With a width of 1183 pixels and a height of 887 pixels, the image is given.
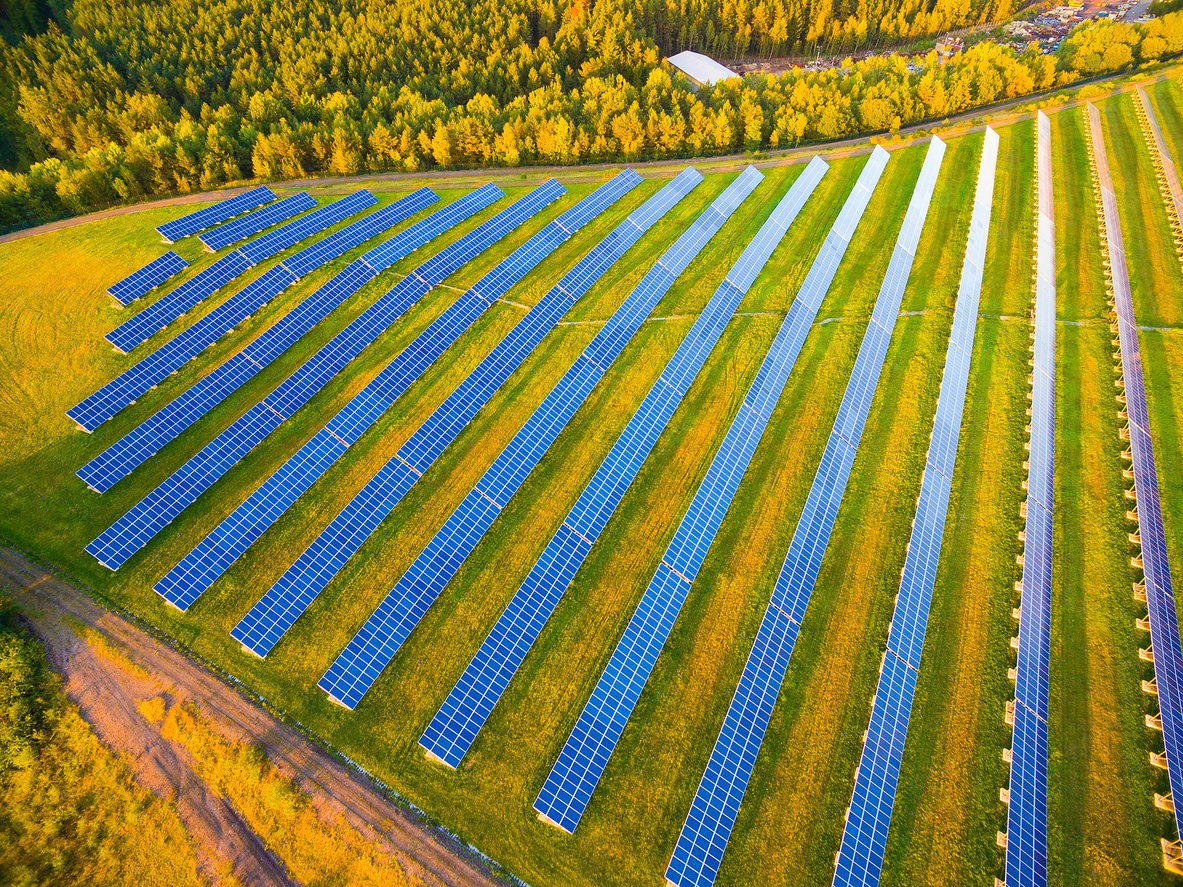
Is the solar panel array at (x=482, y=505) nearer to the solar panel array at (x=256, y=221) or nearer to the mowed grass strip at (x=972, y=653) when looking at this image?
the mowed grass strip at (x=972, y=653)

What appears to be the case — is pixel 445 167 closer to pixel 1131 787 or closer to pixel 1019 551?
pixel 1019 551

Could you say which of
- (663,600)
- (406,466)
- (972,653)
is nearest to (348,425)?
(406,466)

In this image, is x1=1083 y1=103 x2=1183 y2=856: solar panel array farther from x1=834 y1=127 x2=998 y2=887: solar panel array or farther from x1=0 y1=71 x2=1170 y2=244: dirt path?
x1=0 y1=71 x2=1170 y2=244: dirt path

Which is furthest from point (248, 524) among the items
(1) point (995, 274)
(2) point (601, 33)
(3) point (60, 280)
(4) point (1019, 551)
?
(2) point (601, 33)

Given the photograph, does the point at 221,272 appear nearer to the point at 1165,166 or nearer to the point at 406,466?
the point at 406,466

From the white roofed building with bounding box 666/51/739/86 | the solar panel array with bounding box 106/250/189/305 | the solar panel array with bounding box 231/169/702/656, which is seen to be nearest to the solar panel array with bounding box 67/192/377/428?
the solar panel array with bounding box 106/250/189/305

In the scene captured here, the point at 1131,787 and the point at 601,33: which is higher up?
the point at 601,33
